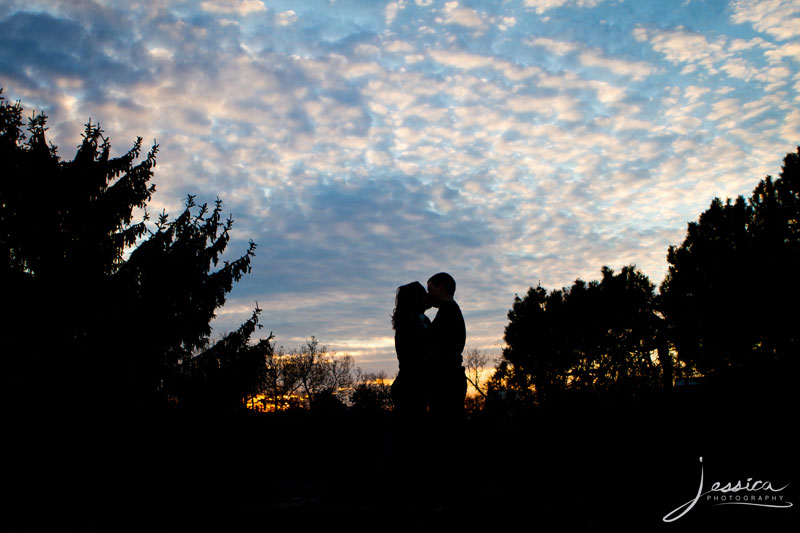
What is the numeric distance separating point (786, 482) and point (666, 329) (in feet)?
97.7

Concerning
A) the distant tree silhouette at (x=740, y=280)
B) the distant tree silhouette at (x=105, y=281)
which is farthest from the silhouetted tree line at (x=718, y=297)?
the distant tree silhouette at (x=105, y=281)

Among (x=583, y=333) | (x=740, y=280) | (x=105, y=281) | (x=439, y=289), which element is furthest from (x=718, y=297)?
(x=105, y=281)

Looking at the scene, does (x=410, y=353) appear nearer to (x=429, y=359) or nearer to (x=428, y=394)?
(x=429, y=359)

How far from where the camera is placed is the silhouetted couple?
4547mm

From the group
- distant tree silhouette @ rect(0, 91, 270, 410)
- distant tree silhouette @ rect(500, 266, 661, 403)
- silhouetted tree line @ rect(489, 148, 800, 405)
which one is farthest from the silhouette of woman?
distant tree silhouette @ rect(500, 266, 661, 403)

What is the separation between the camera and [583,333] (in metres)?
37.6

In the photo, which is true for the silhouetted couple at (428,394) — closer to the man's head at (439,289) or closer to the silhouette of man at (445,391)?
the silhouette of man at (445,391)

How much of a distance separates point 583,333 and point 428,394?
1430 inches

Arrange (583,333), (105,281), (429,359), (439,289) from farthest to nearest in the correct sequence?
(583,333)
(105,281)
(439,289)
(429,359)

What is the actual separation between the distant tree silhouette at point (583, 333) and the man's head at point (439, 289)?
32.5 m

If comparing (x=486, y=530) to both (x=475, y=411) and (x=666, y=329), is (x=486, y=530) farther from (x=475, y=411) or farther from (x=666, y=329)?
(x=666, y=329)

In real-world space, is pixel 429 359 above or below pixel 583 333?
below

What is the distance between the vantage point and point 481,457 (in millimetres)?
6727

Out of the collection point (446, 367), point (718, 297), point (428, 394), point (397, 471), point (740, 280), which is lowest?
point (397, 471)
